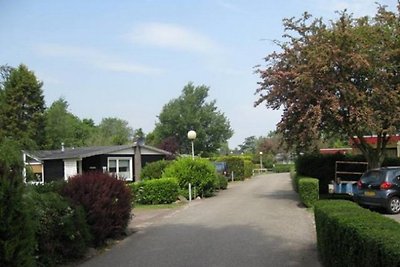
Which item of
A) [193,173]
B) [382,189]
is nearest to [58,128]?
[193,173]

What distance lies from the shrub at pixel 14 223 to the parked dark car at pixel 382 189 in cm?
1321

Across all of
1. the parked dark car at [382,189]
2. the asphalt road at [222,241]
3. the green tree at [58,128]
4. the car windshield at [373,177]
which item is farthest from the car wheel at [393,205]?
the green tree at [58,128]

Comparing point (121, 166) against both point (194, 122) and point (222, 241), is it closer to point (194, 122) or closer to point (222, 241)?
point (222, 241)

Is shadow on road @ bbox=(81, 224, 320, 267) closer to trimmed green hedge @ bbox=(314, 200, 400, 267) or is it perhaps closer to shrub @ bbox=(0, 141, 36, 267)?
trimmed green hedge @ bbox=(314, 200, 400, 267)

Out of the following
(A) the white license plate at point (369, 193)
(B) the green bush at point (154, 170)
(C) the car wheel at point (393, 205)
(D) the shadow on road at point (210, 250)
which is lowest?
(D) the shadow on road at point (210, 250)

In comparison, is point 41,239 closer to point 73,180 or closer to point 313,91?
point 73,180

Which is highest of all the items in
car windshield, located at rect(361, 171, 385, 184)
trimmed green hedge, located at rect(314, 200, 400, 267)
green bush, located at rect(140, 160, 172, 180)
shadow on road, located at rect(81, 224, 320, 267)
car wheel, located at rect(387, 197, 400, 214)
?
green bush, located at rect(140, 160, 172, 180)

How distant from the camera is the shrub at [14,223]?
5.77 metres

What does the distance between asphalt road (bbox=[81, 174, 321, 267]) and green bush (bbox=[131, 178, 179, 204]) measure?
4.63 m

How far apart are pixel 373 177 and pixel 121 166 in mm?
22657

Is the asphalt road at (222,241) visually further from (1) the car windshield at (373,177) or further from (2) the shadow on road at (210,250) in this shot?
(1) the car windshield at (373,177)

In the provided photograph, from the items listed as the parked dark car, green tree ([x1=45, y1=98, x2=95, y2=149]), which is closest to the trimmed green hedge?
the parked dark car

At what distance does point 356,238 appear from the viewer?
5668mm

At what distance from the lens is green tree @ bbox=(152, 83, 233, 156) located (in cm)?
6838
